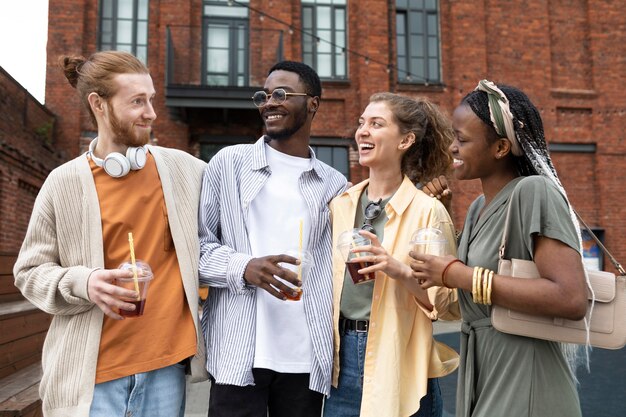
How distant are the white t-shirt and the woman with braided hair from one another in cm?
70

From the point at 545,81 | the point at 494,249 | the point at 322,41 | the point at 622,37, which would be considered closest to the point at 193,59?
the point at 322,41

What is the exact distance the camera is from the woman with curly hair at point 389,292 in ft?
7.55

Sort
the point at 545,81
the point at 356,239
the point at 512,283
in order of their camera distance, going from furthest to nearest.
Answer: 1. the point at 545,81
2. the point at 356,239
3. the point at 512,283

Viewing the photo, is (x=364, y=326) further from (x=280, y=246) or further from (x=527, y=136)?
(x=527, y=136)

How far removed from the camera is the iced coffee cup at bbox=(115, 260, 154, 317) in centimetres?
199

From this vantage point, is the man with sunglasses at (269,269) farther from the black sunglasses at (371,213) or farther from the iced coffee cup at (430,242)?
the iced coffee cup at (430,242)

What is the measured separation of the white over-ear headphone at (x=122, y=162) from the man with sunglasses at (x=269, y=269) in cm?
36

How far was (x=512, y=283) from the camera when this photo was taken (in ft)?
5.82

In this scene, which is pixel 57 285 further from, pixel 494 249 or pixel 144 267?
pixel 494 249

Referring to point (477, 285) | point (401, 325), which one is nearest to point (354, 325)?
point (401, 325)

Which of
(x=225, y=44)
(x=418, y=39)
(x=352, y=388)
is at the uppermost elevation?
(x=418, y=39)

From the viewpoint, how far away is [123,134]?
2311 millimetres

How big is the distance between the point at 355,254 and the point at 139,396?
1.00 metres

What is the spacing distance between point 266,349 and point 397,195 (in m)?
0.90
